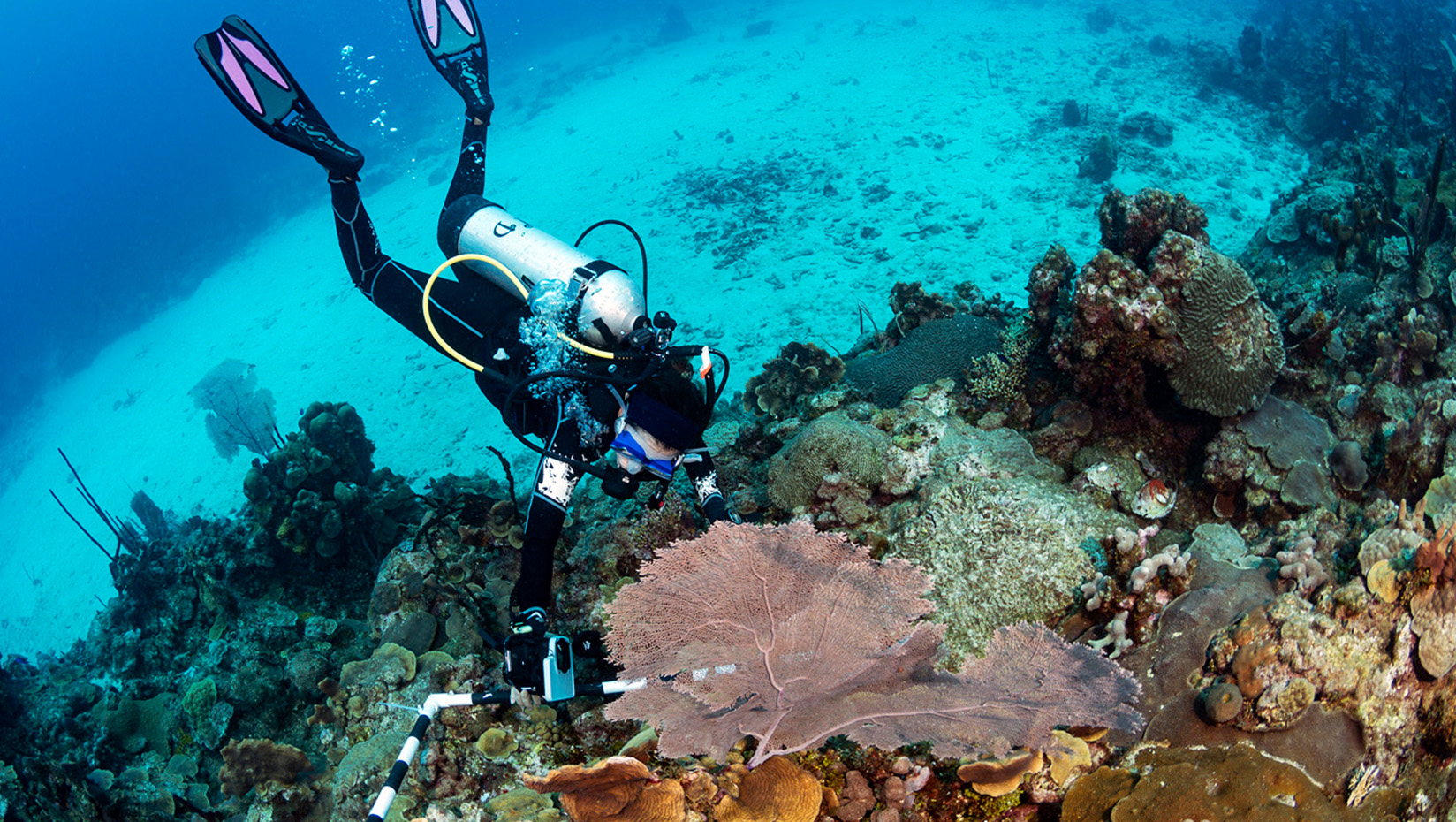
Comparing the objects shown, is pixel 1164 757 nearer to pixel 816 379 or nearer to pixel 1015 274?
pixel 816 379

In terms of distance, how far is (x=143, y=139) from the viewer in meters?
49.4

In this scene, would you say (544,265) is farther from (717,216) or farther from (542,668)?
(717,216)

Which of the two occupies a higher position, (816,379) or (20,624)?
(816,379)

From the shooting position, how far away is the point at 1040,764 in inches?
103

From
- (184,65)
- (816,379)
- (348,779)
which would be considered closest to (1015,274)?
(816,379)

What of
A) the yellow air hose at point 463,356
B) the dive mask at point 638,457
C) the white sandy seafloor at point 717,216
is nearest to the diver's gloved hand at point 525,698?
the dive mask at point 638,457

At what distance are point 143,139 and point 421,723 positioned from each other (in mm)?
67893

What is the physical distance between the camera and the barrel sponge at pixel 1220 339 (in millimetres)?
4441

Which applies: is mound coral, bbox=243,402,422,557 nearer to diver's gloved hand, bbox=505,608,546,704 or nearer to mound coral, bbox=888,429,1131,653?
diver's gloved hand, bbox=505,608,546,704

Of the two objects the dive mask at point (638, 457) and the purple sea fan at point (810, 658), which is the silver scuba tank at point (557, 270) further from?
the purple sea fan at point (810, 658)

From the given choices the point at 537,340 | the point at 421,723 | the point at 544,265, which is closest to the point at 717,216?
the point at 544,265

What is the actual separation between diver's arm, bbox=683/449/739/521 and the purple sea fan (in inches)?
60.3

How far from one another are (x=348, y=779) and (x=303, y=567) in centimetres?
634

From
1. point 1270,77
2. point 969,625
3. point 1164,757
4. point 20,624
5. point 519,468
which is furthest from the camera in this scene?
point 1270,77
